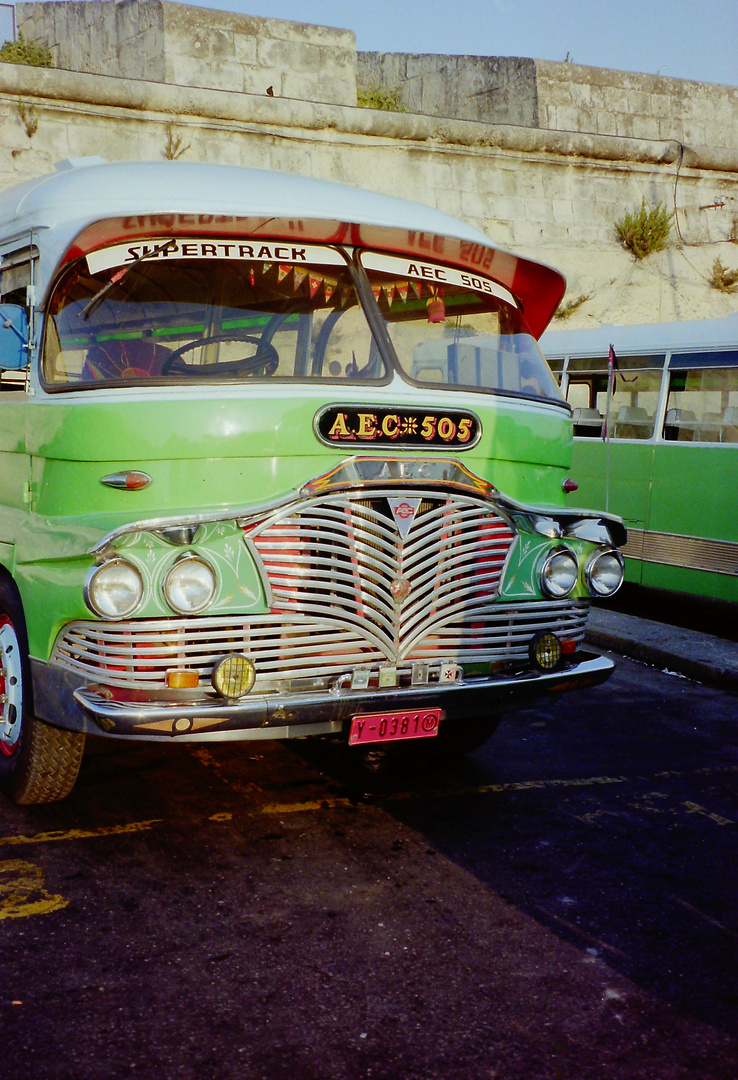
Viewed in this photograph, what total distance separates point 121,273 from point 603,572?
7.81 feet

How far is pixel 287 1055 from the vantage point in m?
3.00

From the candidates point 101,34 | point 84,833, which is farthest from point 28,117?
point 84,833

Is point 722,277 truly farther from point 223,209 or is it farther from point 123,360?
point 123,360

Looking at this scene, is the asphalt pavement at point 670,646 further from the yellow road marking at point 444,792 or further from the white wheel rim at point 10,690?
the white wheel rim at point 10,690

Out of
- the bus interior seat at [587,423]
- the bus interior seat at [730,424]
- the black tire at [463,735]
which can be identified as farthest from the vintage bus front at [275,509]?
the bus interior seat at [587,423]

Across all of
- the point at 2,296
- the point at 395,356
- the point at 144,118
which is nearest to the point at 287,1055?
the point at 395,356

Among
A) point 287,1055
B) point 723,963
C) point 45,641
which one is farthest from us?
point 45,641

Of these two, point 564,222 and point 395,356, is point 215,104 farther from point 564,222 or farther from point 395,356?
point 395,356

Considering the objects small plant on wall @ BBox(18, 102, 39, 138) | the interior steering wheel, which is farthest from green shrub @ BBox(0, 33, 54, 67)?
the interior steering wheel

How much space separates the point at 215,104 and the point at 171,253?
488 inches

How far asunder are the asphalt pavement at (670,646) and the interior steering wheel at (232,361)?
4385mm

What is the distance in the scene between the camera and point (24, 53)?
17.8 metres

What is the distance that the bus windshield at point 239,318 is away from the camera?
447 cm

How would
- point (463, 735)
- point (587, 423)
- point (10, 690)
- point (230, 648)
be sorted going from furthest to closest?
point (587, 423) → point (463, 735) → point (10, 690) → point (230, 648)
